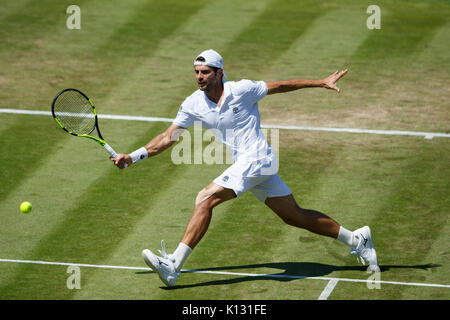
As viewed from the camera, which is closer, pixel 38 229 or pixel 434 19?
pixel 38 229

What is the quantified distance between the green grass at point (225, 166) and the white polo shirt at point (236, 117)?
1396 millimetres

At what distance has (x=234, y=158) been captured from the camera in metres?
9.64

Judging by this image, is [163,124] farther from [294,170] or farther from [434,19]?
[434,19]

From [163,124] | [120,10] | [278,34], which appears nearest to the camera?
[163,124]

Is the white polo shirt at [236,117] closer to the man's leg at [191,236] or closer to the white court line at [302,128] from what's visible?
the man's leg at [191,236]

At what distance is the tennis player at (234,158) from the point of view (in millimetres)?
9297

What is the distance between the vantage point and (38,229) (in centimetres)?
1088

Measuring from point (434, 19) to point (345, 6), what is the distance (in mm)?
1883

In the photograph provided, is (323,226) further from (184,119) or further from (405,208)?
(405,208)

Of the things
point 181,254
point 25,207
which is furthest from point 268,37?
point 181,254

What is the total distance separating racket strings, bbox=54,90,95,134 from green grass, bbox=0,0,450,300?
33cm

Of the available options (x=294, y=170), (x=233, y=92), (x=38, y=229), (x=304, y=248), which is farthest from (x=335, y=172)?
(x=38, y=229)

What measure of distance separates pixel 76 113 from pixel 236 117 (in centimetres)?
227

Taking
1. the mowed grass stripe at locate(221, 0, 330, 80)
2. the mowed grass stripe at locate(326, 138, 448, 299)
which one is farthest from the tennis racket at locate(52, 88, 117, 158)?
the mowed grass stripe at locate(326, 138, 448, 299)
